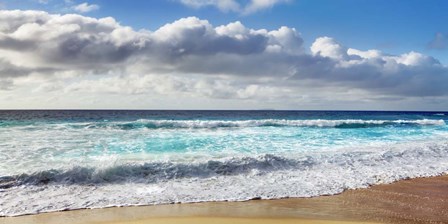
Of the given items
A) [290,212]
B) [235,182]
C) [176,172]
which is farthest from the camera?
[176,172]

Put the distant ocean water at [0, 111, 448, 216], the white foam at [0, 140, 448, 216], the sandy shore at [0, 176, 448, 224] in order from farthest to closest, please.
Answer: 1. the distant ocean water at [0, 111, 448, 216]
2. the white foam at [0, 140, 448, 216]
3. the sandy shore at [0, 176, 448, 224]

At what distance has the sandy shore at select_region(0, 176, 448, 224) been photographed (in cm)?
662

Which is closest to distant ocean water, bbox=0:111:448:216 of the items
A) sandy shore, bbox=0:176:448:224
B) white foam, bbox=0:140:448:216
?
white foam, bbox=0:140:448:216

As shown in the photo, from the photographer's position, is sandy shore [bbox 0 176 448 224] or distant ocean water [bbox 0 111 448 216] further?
distant ocean water [bbox 0 111 448 216]

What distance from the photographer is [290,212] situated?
7145 mm

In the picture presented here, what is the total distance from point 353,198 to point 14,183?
799 cm

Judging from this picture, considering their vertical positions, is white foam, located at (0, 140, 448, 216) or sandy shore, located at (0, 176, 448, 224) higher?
white foam, located at (0, 140, 448, 216)

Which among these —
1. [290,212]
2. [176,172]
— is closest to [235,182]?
[176,172]

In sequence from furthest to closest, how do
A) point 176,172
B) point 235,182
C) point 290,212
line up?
point 176,172 → point 235,182 → point 290,212

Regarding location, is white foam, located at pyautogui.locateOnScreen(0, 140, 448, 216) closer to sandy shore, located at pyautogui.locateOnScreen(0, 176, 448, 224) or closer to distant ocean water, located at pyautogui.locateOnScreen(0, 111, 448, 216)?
distant ocean water, located at pyautogui.locateOnScreen(0, 111, 448, 216)

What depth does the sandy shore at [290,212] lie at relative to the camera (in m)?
6.62

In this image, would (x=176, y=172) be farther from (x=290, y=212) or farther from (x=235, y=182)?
(x=290, y=212)

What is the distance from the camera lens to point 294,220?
6586 mm

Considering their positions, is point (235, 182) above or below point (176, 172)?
below
